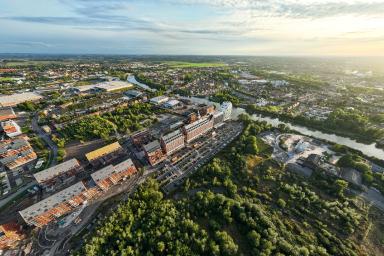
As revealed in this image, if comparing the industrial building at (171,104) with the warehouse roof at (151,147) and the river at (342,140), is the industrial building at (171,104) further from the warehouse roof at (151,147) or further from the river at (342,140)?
the warehouse roof at (151,147)

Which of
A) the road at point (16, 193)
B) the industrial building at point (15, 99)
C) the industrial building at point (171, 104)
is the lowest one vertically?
the road at point (16, 193)

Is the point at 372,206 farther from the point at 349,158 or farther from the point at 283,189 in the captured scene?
the point at 283,189

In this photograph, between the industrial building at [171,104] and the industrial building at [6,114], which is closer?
the industrial building at [6,114]

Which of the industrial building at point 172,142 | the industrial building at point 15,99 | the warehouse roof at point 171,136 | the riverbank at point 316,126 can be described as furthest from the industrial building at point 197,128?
the industrial building at point 15,99

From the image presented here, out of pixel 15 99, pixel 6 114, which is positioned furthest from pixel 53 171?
pixel 15 99

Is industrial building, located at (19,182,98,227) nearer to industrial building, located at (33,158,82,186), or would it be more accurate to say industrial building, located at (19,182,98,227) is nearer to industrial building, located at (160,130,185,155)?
industrial building, located at (33,158,82,186)
